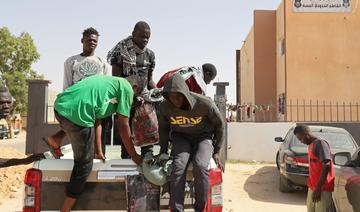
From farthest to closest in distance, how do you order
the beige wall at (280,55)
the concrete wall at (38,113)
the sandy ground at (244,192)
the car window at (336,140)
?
the beige wall at (280,55) < the concrete wall at (38,113) < the car window at (336,140) < the sandy ground at (244,192)

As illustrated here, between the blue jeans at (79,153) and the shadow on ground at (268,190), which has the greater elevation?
the blue jeans at (79,153)

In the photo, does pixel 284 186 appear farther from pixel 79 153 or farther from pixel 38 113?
pixel 38 113

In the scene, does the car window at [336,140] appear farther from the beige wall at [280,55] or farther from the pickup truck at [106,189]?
the beige wall at [280,55]

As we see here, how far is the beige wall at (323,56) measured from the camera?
1891 cm

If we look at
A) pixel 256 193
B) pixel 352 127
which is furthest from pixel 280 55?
pixel 256 193

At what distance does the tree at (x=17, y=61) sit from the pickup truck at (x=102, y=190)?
31143 millimetres

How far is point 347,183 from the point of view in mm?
4355

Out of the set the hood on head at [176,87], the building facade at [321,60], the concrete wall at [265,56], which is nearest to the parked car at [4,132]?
the concrete wall at [265,56]

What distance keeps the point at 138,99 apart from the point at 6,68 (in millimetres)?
31961

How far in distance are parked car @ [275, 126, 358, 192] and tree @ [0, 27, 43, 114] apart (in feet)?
88.8

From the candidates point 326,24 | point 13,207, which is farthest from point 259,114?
point 13,207

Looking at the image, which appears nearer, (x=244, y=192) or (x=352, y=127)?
(x=244, y=192)

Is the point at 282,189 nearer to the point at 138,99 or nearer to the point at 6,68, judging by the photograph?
the point at 138,99

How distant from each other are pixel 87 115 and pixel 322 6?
18298 millimetres
